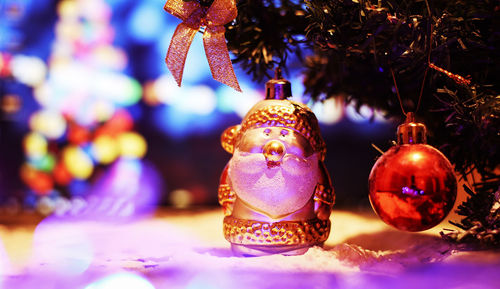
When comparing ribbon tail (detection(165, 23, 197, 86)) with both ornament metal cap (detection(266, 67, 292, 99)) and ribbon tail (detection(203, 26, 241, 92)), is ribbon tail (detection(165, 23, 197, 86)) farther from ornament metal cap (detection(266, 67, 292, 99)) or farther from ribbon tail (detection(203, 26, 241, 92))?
ornament metal cap (detection(266, 67, 292, 99))

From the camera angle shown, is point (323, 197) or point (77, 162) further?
point (77, 162)

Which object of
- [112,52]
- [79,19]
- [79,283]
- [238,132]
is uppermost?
[79,19]

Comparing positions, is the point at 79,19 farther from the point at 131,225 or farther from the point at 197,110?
the point at 131,225

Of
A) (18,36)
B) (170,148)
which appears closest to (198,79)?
(170,148)

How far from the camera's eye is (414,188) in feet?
1.74

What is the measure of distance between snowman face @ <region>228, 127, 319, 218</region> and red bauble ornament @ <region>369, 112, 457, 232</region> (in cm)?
12

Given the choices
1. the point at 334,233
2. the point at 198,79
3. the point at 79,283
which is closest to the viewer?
the point at 79,283

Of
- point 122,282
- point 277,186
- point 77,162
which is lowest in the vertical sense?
point 122,282

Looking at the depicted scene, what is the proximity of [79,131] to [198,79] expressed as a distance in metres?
0.48

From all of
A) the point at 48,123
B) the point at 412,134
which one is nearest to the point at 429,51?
the point at 412,134

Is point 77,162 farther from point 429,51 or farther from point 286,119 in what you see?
point 429,51

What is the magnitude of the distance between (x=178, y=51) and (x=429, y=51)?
1.08 ft

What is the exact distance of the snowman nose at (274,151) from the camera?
2.07 ft

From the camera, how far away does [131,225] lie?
3.58 feet
